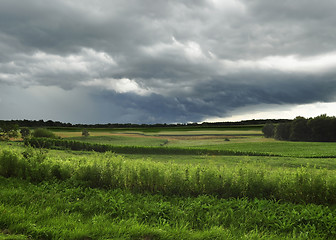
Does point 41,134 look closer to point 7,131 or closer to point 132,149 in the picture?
point 7,131

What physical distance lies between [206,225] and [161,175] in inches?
176

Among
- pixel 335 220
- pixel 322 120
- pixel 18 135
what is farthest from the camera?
pixel 322 120

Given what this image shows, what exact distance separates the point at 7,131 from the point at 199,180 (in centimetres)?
5651

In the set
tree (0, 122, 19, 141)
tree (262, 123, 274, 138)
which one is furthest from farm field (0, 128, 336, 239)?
tree (262, 123, 274, 138)

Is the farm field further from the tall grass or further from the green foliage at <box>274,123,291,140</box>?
the green foliage at <box>274,123,291,140</box>

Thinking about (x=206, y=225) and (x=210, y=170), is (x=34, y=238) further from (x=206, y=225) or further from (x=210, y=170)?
(x=210, y=170)

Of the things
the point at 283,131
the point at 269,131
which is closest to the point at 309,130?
the point at 283,131

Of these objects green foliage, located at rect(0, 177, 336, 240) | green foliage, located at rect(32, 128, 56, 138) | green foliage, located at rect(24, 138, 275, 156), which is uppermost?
green foliage, located at rect(32, 128, 56, 138)

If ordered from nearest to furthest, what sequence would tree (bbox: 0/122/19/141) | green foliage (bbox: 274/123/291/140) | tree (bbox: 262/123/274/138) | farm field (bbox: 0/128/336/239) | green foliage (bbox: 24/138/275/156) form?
farm field (bbox: 0/128/336/239), green foliage (bbox: 24/138/275/156), tree (bbox: 0/122/19/141), green foliage (bbox: 274/123/291/140), tree (bbox: 262/123/274/138)

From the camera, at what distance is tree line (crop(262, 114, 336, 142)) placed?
7438 centimetres

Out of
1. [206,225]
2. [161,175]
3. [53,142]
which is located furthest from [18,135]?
[206,225]

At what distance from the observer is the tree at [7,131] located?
55.8 meters

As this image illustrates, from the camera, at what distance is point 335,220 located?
9.22m

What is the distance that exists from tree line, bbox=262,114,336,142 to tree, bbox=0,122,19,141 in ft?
241
